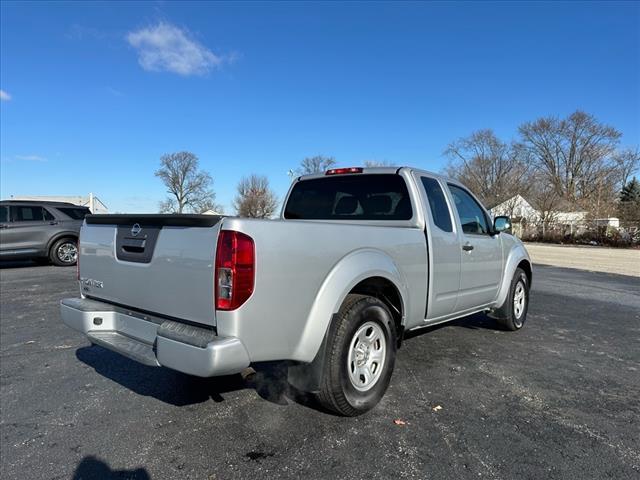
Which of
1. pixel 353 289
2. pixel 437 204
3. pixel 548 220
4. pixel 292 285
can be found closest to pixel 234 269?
pixel 292 285

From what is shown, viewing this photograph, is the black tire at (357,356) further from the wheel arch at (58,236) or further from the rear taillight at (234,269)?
the wheel arch at (58,236)

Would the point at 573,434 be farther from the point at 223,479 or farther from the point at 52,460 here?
the point at 52,460

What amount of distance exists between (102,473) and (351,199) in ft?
10.4

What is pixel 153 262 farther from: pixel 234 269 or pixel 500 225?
pixel 500 225

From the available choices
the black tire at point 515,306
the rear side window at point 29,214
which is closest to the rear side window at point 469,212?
the black tire at point 515,306

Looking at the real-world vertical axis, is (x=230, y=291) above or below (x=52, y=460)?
above

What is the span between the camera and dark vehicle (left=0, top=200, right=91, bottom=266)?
11625 mm

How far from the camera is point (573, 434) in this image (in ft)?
10.3

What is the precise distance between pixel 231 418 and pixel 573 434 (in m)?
2.46

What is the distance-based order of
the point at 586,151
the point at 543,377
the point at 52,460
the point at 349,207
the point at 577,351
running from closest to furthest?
1. the point at 52,460
2. the point at 543,377
3. the point at 349,207
4. the point at 577,351
5. the point at 586,151

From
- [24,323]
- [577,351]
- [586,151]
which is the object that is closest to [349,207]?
[577,351]

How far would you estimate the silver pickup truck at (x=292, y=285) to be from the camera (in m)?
2.58

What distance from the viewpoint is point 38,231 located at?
39.2 ft

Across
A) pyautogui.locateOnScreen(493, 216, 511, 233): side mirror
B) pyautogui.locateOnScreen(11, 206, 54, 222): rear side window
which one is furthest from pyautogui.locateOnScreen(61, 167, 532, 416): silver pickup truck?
pyautogui.locateOnScreen(11, 206, 54, 222): rear side window
